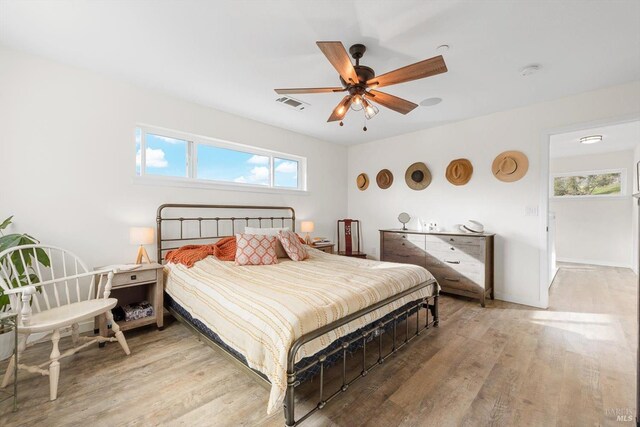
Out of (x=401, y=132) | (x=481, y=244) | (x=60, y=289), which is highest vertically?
(x=401, y=132)

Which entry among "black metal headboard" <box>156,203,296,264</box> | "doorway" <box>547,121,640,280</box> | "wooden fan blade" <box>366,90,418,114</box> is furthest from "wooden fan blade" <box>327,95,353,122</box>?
"doorway" <box>547,121,640,280</box>

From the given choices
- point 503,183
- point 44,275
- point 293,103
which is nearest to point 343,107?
point 293,103

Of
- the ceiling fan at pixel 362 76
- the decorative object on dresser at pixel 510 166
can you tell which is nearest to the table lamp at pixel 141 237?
the ceiling fan at pixel 362 76

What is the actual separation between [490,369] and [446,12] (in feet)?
8.86

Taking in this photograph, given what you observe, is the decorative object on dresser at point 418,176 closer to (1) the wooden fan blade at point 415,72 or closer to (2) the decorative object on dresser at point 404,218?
(2) the decorative object on dresser at point 404,218

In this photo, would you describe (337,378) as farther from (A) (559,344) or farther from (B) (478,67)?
(B) (478,67)

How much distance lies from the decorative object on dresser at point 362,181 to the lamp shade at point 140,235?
3828 millimetres

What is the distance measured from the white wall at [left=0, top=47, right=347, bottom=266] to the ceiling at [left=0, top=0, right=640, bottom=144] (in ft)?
0.71

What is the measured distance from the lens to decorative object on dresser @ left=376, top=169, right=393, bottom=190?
5086mm

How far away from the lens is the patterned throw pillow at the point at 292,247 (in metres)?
3.31

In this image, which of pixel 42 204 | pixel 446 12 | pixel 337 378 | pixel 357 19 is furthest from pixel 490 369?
pixel 42 204

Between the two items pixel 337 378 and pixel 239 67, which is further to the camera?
pixel 239 67

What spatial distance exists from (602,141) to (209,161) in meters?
7.12

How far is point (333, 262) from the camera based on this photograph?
317cm
